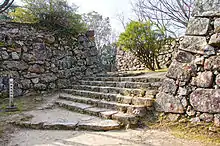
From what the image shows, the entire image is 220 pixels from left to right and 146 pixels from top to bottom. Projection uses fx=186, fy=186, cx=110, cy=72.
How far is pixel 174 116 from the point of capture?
291cm

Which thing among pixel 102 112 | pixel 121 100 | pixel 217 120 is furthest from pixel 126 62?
pixel 217 120

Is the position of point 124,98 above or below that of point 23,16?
below

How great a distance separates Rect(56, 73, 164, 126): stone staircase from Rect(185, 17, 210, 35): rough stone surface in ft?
3.40

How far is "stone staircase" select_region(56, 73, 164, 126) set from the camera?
3123mm

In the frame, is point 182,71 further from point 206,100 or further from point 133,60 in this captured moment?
point 133,60

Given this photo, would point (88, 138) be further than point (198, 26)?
No

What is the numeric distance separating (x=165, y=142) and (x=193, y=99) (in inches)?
32.4

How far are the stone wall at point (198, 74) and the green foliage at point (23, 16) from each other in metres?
4.45

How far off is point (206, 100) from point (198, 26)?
3.85 ft

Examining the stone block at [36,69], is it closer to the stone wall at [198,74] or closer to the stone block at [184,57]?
the stone wall at [198,74]

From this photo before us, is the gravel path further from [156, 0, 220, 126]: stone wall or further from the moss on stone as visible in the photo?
[156, 0, 220, 126]: stone wall

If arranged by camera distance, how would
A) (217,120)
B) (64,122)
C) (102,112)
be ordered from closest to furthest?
(217,120) → (64,122) → (102,112)

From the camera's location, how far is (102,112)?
341 cm

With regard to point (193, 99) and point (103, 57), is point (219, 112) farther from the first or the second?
point (103, 57)
